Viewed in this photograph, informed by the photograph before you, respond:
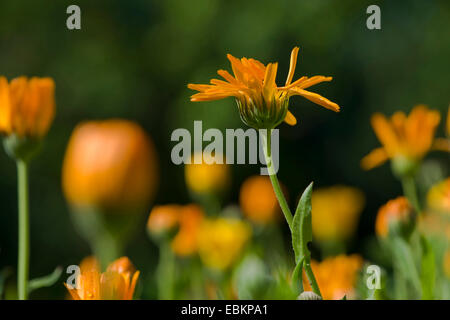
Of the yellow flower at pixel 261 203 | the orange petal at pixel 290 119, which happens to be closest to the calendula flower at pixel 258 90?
the orange petal at pixel 290 119

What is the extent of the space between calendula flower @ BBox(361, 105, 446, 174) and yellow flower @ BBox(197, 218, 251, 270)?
203 millimetres

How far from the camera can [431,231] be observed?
67cm

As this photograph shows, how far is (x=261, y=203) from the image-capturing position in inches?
38.7

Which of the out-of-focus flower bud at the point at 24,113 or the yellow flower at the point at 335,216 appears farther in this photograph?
the yellow flower at the point at 335,216

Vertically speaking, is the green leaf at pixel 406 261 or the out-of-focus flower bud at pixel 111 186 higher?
the out-of-focus flower bud at pixel 111 186

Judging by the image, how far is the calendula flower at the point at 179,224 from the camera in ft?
2.36

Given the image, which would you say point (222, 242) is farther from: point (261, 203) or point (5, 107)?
point (5, 107)

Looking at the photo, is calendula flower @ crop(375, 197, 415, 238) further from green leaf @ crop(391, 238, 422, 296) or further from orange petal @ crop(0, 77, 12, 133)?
orange petal @ crop(0, 77, 12, 133)

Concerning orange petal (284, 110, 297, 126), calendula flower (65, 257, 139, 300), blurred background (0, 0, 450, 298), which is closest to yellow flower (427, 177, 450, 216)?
orange petal (284, 110, 297, 126)

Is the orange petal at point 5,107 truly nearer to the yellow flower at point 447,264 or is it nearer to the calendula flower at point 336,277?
the calendula flower at point 336,277

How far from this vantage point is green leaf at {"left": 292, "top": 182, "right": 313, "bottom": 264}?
35 centimetres

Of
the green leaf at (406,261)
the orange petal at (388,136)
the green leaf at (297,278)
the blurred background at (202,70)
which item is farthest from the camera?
the blurred background at (202,70)

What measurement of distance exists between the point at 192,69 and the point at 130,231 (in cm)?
240
